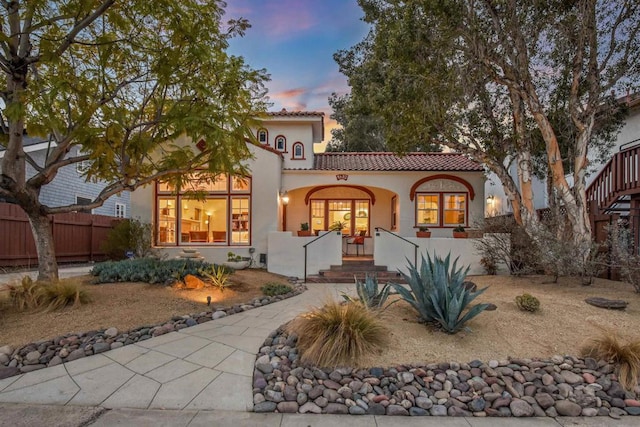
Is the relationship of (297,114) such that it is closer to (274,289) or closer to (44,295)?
(274,289)

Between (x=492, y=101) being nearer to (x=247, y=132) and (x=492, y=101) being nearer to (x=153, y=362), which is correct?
(x=247, y=132)

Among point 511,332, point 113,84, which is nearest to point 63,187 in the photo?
point 113,84

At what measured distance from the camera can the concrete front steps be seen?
9.93 m

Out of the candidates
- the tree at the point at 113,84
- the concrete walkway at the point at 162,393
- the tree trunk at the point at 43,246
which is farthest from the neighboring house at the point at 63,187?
the concrete walkway at the point at 162,393

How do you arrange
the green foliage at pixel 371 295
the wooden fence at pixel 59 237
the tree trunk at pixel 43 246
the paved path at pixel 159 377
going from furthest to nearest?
the wooden fence at pixel 59 237 < the tree trunk at pixel 43 246 < the green foliage at pixel 371 295 < the paved path at pixel 159 377

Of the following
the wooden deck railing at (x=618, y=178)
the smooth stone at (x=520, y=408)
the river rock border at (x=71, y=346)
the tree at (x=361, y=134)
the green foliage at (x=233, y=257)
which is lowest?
the smooth stone at (x=520, y=408)

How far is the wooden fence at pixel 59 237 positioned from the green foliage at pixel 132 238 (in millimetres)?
2331

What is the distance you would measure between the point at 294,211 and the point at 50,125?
33.5ft

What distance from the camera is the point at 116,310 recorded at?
5.48 meters

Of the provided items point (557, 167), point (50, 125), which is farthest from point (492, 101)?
point (50, 125)

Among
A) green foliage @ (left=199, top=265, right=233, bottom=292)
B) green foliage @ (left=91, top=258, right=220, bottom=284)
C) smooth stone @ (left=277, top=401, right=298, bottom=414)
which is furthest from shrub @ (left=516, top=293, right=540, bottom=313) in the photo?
green foliage @ (left=91, top=258, right=220, bottom=284)

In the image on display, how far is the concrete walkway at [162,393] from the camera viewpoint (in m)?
2.96

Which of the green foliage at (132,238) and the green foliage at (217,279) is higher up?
the green foliage at (132,238)

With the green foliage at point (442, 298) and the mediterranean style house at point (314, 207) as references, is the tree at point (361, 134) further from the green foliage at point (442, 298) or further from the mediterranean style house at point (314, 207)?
the green foliage at point (442, 298)
